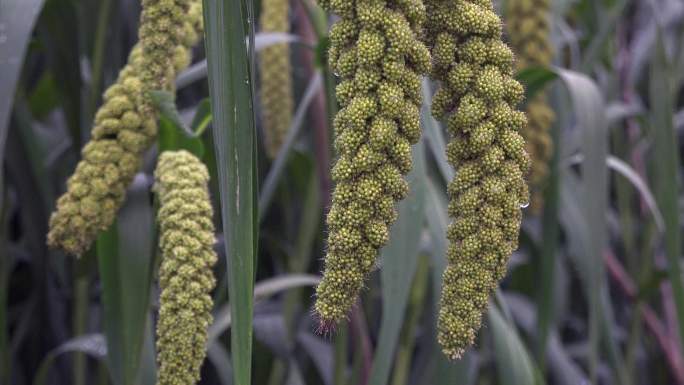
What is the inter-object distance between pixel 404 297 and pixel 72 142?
1023mm

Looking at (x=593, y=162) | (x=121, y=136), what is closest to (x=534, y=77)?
(x=593, y=162)

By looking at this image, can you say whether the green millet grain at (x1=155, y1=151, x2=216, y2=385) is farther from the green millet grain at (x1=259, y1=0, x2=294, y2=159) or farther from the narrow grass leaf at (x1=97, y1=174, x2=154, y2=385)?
the green millet grain at (x1=259, y1=0, x2=294, y2=159)

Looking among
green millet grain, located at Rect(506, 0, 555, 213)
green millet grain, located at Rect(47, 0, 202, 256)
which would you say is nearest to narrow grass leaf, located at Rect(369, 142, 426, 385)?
green millet grain, located at Rect(47, 0, 202, 256)

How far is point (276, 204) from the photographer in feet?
10.0

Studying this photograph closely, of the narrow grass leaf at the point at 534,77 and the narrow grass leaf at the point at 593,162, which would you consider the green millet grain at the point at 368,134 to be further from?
the narrow grass leaf at the point at 593,162

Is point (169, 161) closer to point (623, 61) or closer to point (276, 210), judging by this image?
point (276, 210)

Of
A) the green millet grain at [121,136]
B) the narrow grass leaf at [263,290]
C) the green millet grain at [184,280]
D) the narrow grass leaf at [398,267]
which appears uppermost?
the green millet grain at [121,136]

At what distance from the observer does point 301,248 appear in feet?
8.34

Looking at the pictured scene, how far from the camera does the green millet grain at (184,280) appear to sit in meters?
1.23

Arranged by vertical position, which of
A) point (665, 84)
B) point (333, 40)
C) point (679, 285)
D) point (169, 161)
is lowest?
point (679, 285)

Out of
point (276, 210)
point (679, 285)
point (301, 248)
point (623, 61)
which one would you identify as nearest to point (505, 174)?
point (679, 285)

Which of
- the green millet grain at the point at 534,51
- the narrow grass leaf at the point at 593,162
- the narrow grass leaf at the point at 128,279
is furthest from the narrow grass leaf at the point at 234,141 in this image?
the green millet grain at the point at 534,51

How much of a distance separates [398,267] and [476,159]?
0.55m

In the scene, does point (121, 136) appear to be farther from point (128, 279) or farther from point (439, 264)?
point (439, 264)
